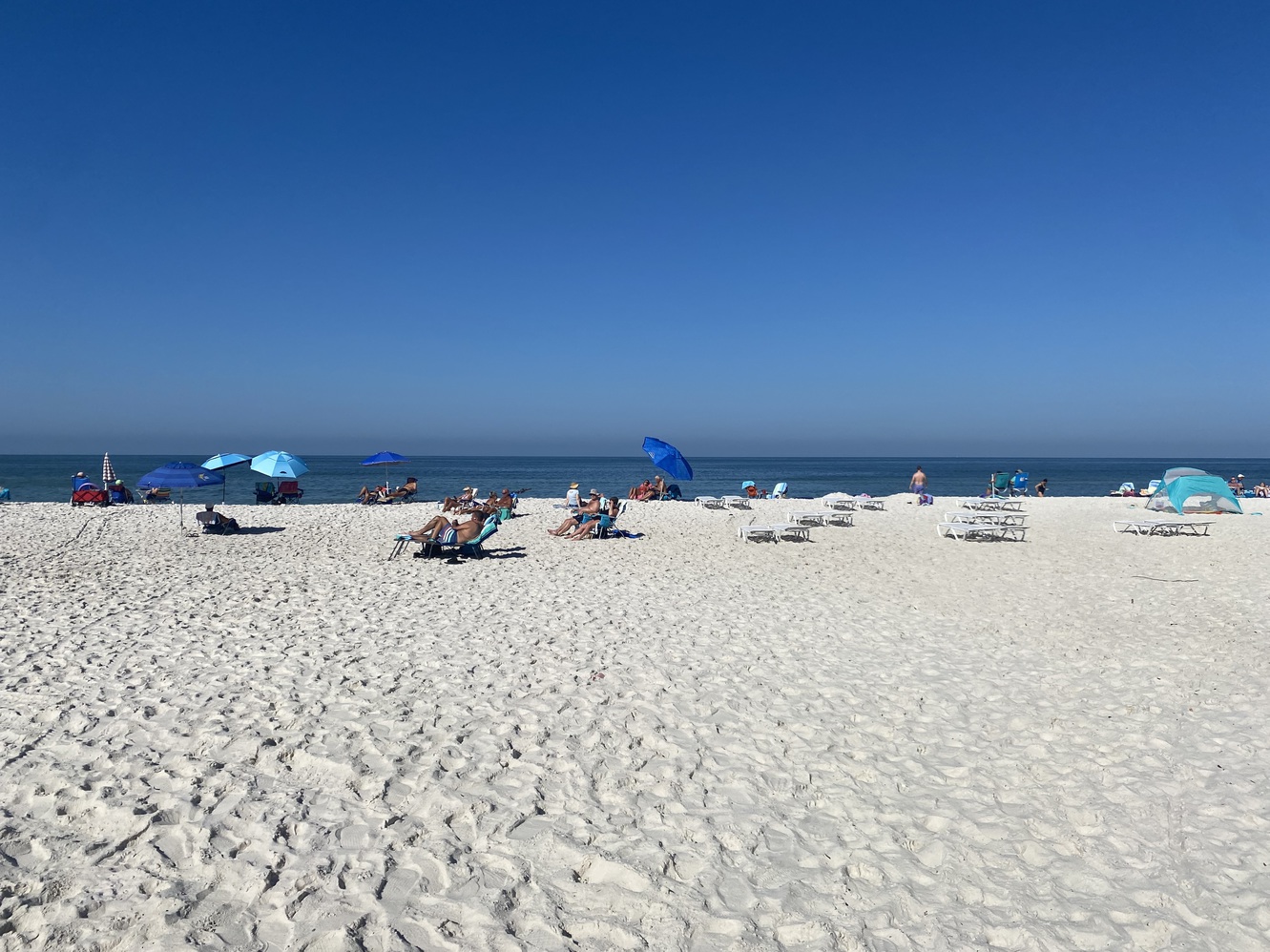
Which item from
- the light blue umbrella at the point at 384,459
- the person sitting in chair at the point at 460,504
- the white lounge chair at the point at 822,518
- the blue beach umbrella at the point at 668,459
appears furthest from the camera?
the light blue umbrella at the point at 384,459

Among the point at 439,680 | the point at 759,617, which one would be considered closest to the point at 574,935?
the point at 439,680

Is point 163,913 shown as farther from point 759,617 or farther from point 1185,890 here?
point 759,617

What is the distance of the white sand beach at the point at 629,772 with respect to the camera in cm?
314

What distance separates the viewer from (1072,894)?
3.31 metres

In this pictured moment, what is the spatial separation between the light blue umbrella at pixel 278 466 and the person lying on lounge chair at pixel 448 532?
737 cm

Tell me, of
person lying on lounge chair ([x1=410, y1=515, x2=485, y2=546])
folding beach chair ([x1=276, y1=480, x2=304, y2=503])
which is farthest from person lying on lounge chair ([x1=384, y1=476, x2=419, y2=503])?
Result: person lying on lounge chair ([x1=410, y1=515, x2=485, y2=546])

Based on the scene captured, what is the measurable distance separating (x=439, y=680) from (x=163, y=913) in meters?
3.02

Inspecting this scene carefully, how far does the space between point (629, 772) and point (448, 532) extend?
892 centimetres

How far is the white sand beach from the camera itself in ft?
10.3

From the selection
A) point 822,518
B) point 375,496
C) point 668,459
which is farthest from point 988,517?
point 375,496

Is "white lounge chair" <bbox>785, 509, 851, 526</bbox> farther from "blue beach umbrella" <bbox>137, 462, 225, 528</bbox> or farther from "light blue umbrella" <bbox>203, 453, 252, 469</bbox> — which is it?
"light blue umbrella" <bbox>203, 453, 252, 469</bbox>

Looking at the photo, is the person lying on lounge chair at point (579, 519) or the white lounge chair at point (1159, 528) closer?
the person lying on lounge chair at point (579, 519)

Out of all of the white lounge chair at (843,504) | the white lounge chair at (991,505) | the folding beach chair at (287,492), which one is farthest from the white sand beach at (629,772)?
the folding beach chair at (287,492)

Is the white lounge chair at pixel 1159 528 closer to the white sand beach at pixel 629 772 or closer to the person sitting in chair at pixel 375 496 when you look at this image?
the white sand beach at pixel 629 772
